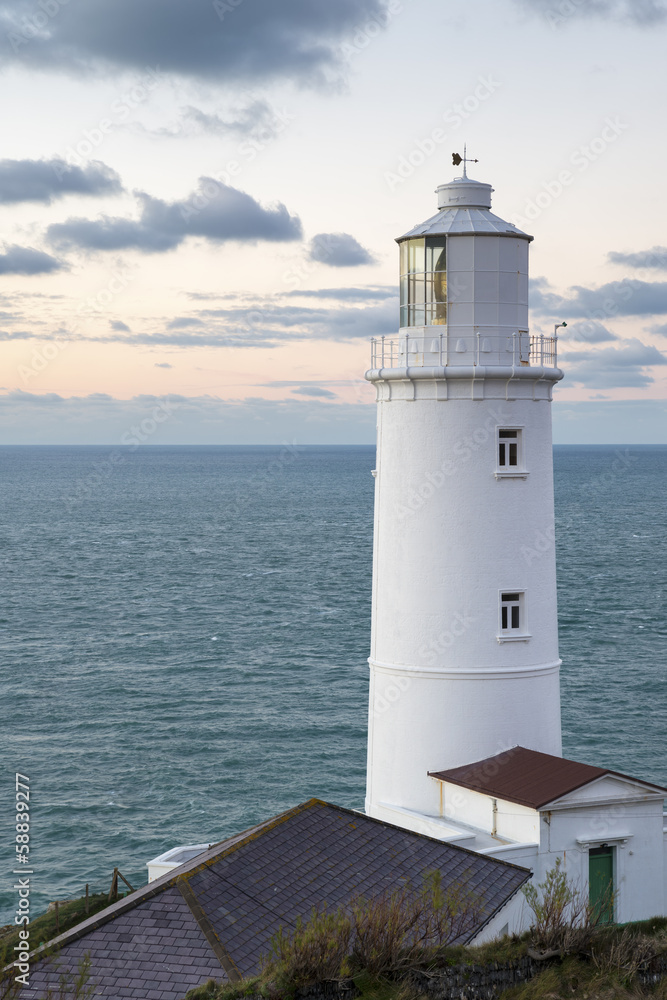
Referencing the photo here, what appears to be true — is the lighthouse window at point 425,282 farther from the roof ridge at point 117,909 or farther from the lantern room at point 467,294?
the roof ridge at point 117,909

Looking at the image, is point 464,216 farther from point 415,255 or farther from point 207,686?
point 207,686

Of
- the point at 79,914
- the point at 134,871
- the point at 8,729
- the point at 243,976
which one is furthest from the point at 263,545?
the point at 243,976

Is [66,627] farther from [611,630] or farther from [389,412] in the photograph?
[389,412]

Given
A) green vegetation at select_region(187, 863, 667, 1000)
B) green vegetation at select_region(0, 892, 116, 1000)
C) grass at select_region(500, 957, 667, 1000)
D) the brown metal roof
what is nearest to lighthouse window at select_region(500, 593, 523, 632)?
the brown metal roof

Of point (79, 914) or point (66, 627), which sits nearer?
point (79, 914)

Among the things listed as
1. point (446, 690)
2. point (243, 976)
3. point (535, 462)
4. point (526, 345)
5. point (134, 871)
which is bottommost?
point (134, 871)

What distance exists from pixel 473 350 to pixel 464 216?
264 centimetres

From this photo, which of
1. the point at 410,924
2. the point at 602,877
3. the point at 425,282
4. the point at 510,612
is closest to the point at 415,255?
the point at 425,282

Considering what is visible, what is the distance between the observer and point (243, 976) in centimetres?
1164

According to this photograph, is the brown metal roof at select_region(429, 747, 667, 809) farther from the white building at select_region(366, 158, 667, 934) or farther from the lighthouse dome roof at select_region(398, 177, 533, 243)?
the lighthouse dome roof at select_region(398, 177, 533, 243)

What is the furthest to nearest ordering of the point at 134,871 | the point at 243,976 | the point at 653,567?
the point at 653,567 → the point at 134,871 → the point at 243,976

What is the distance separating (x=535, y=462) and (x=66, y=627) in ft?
142

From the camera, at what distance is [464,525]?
63.8 ft

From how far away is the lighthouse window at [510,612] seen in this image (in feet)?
64.4
